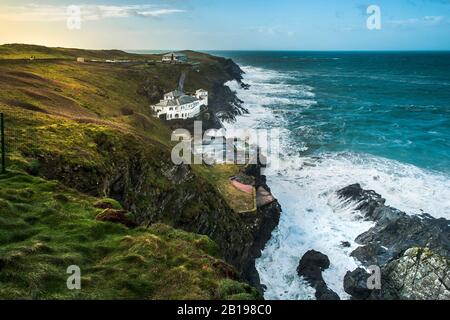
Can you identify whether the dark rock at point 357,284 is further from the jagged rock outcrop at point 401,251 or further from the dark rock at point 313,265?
the dark rock at point 313,265

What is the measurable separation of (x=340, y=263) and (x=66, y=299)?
3077 centimetres

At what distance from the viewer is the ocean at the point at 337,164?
41.6m

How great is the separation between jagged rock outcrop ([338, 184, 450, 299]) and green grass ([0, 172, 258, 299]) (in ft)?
61.8

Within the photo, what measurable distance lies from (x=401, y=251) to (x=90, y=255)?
2848cm

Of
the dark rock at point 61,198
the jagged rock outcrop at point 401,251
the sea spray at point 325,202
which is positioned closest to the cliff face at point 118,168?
the sea spray at point 325,202

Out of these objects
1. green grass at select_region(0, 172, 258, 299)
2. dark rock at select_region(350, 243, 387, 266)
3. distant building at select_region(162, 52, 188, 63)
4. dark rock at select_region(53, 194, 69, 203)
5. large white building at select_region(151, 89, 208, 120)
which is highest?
distant building at select_region(162, 52, 188, 63)

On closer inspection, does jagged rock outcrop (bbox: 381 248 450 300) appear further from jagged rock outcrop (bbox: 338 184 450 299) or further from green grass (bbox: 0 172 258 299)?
green grass (bbox: 0 172 258 299)

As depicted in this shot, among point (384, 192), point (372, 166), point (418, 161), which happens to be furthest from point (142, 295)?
point (418, 161)

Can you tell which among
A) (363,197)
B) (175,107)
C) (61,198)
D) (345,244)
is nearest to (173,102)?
(175,107)

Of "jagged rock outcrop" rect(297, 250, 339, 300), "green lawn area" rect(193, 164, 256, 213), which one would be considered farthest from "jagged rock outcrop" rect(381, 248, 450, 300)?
"green lawn area" rect(193, 164, 256, 213)

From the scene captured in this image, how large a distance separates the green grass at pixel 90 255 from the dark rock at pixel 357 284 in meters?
19.7

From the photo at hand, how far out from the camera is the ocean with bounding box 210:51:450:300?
4159 centimetres

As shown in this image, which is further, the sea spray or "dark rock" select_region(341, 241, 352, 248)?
"dark rock" select_region(341, 241, 352, 248)
